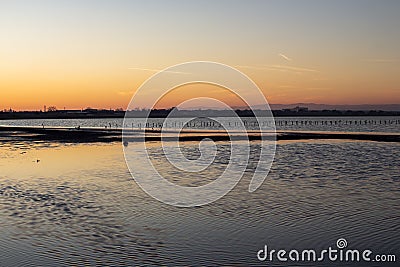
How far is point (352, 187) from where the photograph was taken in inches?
1068

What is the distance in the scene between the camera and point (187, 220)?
19.2 m

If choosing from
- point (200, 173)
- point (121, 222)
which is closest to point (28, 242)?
point (121, 222)

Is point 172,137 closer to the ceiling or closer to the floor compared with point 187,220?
closer to the ceiling

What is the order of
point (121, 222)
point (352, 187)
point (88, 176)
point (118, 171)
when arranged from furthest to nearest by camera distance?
point (118, 171) < point (88, 176) < point (352, 187) < point (121, 222)

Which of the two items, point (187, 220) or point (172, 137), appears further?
point (172, 137)

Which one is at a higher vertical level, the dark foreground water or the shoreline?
the shoreline

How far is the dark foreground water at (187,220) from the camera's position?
14.5 m

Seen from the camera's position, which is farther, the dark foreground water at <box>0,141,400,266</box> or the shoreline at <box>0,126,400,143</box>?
the shoreline at <box>0,126,400,143</box>

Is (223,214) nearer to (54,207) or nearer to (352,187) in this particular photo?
(54,207)

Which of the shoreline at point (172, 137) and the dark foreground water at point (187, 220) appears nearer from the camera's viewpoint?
the dark foreground water at point (187, 220)

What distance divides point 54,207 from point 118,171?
13.8 m

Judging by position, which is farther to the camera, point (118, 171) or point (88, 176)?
point (118, 171)

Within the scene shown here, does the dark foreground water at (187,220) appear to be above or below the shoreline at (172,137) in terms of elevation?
below

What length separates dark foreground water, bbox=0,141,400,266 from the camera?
14.5m
